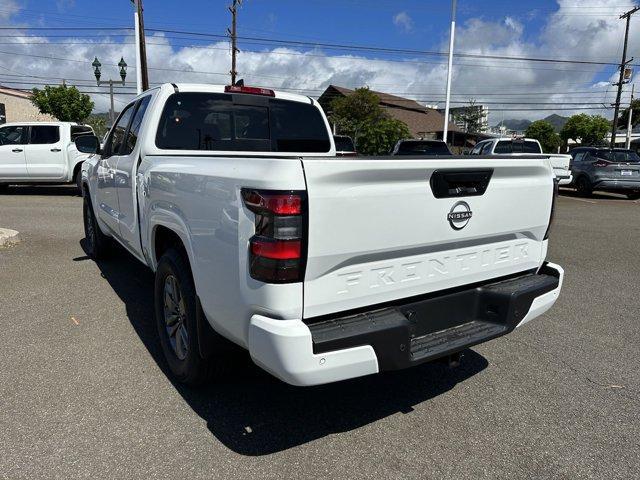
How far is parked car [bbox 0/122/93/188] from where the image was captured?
13164 mm

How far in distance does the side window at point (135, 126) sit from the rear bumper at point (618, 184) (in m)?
16.2

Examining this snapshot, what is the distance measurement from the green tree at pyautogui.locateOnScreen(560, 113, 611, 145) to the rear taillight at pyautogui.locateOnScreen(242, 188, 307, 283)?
7027 cm

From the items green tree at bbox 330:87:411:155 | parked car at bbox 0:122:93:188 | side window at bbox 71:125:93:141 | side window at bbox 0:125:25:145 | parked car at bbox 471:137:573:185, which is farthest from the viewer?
green tree at bbox 330:87:411:155

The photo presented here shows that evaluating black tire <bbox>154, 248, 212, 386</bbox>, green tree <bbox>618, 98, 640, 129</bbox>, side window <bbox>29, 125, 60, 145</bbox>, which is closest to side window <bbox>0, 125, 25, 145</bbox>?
side window <bbox>29, 125, 60, 145</bbox>

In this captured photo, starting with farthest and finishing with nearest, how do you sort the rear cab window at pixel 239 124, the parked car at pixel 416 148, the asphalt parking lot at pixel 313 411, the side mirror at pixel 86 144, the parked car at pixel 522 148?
the parked car at pixel 522 148 → the parked car at pixel 416 148 → the side mirror at pixel 86 144 → the rear cab window at pixel 239 124 → the asphalt parking lot at pixel 313 411

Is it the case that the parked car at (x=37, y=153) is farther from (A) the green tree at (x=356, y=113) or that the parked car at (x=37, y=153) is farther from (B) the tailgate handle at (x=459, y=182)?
(A) the green tree at (x=356, y=113)

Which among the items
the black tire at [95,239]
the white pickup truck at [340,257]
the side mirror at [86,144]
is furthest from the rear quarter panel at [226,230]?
the black tire at [95,239]

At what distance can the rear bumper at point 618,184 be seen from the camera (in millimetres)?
16188

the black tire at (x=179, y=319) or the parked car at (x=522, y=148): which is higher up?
the parked car at (x=522, y=148)

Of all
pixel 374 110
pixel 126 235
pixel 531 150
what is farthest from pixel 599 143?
pixel 126 235

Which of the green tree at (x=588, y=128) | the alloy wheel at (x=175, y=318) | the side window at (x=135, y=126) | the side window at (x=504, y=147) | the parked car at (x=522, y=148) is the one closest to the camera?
the alloy wheel at (x=175, y=318)

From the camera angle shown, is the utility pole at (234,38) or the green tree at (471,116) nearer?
the utility pole at (234,38)

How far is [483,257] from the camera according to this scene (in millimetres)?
2863

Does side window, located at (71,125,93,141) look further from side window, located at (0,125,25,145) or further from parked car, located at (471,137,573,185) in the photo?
parked car, located at (471,137,573,185)
